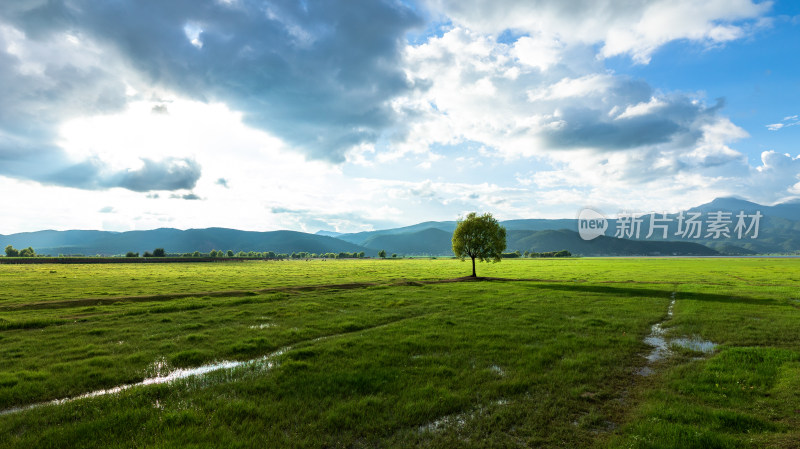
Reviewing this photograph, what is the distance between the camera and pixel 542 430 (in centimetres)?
900

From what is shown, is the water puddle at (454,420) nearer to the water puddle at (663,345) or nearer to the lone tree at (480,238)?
the water puddle at (663,345)

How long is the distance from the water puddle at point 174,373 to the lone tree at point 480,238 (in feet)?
165

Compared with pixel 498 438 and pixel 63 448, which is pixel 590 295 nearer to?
pixel 498 438

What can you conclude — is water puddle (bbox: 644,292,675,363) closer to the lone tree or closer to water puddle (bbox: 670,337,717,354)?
water puddle (bbox: 670,337,717,354)

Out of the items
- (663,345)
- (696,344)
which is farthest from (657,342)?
(696,344)

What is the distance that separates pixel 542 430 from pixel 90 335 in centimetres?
2485

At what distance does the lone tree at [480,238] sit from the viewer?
205ft

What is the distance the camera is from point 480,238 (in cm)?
6312

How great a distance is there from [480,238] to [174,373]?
55761mm

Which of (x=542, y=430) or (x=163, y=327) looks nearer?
(x=542, y=430)

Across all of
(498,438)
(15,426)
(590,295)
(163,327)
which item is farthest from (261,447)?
(590,295)

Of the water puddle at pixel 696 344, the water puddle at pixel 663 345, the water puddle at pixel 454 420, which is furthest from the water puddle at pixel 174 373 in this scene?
the water puddle at pixel 696 344

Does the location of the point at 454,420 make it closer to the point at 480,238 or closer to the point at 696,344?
the point at 696,344

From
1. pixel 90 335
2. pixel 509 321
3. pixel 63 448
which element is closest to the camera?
pixel 63 448
